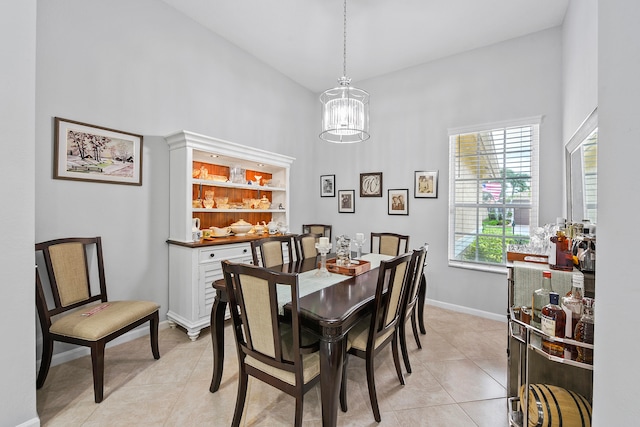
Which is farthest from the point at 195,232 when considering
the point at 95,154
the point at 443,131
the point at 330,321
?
the point at 443,131

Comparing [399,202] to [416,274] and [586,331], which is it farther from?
[586,331]

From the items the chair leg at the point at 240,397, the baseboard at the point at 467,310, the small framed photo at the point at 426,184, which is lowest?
the baseboard at the point at 467,310

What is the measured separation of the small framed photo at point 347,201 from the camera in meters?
4.59

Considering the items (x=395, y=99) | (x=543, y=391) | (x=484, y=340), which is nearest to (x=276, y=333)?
(x=543, y=391)

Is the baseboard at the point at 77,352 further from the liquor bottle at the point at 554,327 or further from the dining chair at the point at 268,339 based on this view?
the liquor bottle at the point at 554,327

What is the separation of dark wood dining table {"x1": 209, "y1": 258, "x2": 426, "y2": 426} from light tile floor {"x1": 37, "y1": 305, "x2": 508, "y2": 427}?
261 millimetres

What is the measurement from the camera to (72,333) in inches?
75.4

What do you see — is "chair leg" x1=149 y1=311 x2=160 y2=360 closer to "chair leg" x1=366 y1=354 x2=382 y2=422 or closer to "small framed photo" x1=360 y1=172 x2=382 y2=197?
"chair leg" x1=366 y1=354 x2=382 y2=422

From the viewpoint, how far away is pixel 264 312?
4.64 ft

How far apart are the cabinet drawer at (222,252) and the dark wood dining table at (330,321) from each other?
1.03 m

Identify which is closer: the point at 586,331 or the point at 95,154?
the point at 586,331

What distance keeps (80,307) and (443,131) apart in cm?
447

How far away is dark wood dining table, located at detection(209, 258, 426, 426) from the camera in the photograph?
4.75ft

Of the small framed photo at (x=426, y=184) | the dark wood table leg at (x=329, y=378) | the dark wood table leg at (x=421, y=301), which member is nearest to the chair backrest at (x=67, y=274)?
the dark wood table leg at (x=329, y=378)
